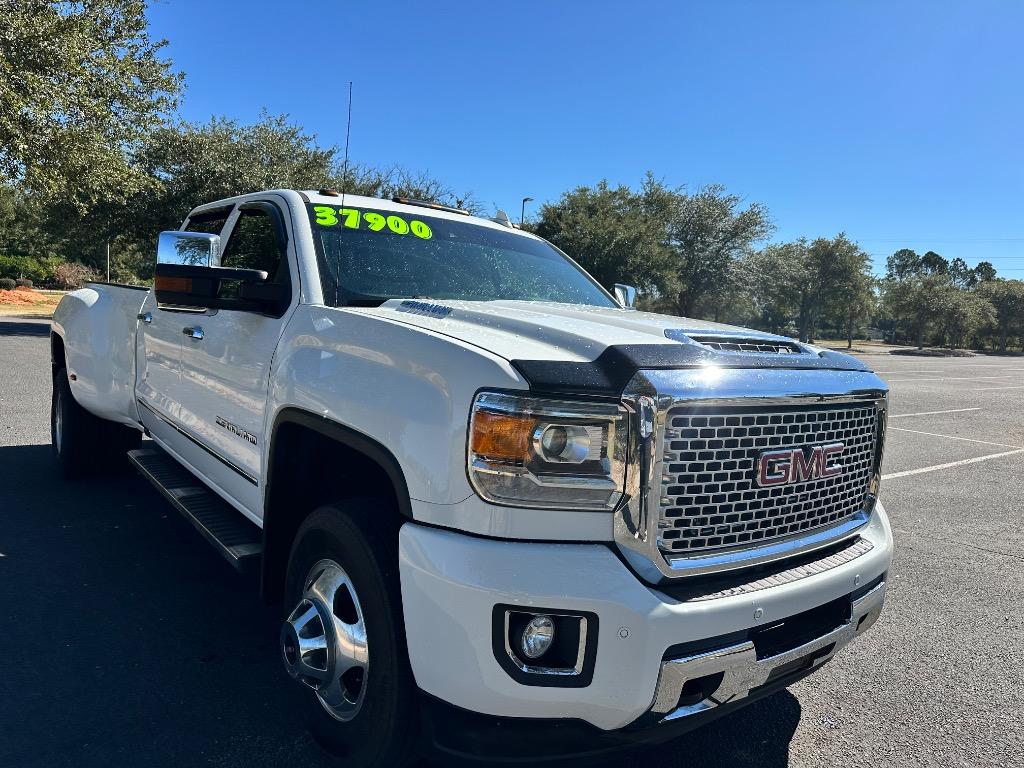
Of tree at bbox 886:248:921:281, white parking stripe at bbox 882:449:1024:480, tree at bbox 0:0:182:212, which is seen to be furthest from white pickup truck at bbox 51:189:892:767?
tree at bbox 886:248:921:281

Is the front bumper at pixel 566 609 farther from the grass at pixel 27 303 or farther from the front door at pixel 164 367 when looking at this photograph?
the grass at pixel 27 303

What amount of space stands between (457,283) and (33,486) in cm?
400

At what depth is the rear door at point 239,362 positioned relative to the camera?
9.77ft

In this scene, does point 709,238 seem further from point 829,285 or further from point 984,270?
point 984,270

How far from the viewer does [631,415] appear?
6.20ft

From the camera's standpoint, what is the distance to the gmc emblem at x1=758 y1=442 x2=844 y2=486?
2137mm

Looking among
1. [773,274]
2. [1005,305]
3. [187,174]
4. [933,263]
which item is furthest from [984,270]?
[187,174]

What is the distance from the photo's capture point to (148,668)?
2994 mm

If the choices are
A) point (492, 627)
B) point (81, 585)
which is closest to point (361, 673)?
point (492, 627)

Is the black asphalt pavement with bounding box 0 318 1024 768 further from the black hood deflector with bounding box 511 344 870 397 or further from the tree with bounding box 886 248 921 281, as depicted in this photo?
the tree with bounding box 886 248 921 281

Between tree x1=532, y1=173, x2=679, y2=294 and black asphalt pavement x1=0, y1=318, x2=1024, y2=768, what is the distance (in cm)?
2725

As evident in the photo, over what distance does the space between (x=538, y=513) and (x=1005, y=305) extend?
8509 centimetres

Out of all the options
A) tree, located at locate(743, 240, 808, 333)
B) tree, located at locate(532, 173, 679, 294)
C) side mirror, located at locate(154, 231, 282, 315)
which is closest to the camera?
side mirror, located at locate(154, 231, 282, 315)

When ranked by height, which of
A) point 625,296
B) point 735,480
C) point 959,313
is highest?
point 959,313
